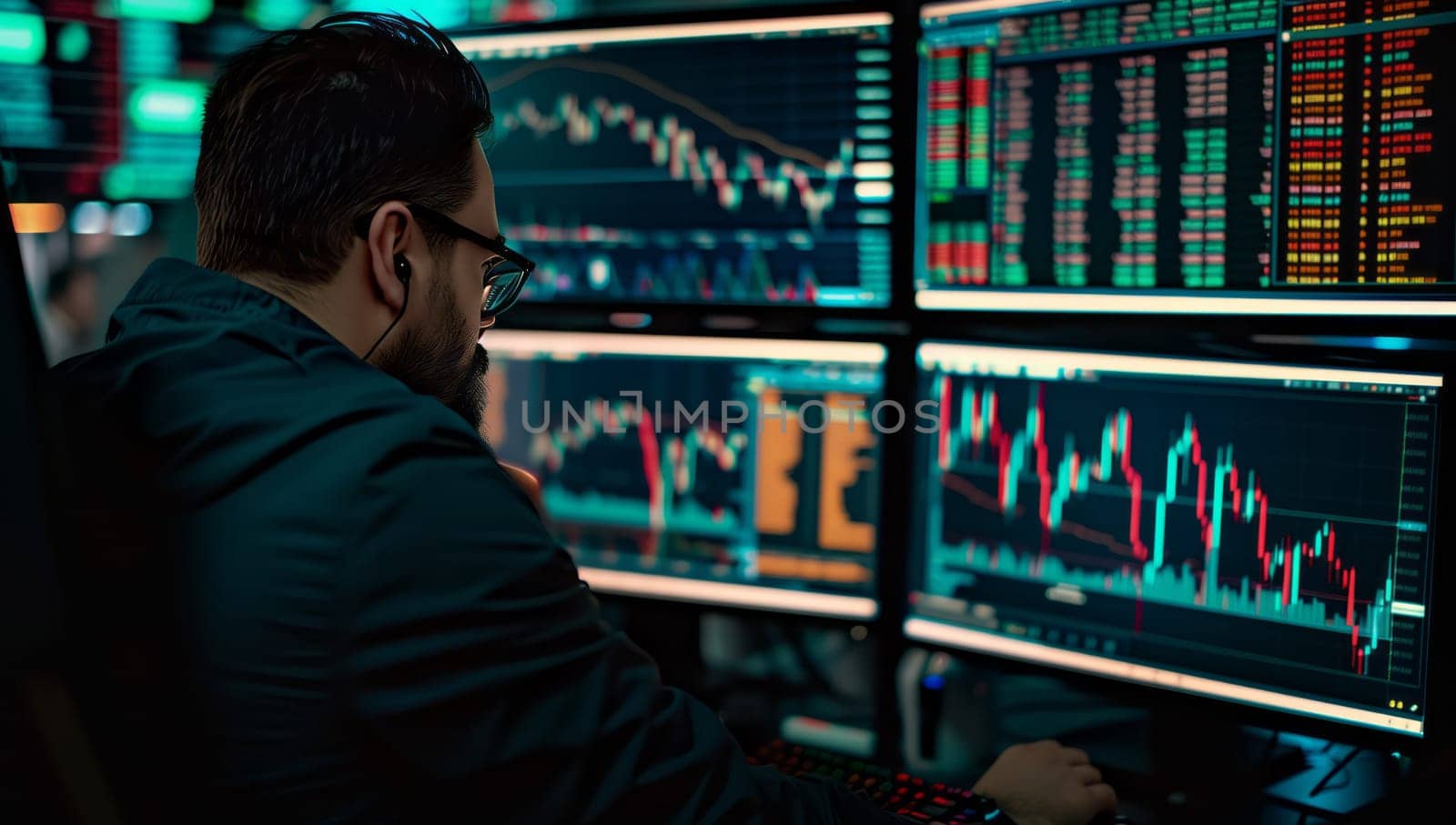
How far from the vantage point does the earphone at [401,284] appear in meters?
0.92

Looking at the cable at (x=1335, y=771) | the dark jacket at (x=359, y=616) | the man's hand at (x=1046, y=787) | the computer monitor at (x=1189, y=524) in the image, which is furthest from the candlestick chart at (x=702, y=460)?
the dark jacket at (x=359, y=616)

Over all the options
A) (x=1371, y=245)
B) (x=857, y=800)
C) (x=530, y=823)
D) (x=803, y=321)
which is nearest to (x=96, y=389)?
(x=530, y=823)

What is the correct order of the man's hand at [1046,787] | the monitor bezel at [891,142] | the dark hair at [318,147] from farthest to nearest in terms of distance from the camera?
the monitor bezel at [891,142]
the man's hand at [1046,787]
the dark hair at [318,147]

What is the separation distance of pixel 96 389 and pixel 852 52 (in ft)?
3.12

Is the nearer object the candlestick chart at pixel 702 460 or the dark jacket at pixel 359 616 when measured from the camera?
the dark jacket at pixel 359 616

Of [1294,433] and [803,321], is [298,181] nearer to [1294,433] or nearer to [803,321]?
[803,321]

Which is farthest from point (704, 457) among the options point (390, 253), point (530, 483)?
point (390, 253)

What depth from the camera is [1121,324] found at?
3.96ft

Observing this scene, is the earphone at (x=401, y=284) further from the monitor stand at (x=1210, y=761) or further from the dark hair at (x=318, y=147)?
the monitor stand at (x=1210, y=761)

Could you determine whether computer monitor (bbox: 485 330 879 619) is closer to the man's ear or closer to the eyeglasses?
the eyeglasses

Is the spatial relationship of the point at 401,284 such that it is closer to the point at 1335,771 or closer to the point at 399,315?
the point at 399,315

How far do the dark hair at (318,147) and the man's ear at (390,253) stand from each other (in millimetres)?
14

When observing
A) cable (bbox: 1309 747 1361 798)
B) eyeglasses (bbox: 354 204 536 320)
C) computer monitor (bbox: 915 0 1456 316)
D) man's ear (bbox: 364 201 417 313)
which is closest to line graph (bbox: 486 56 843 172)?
computer monitor (bbox: 915 0 1456 316)

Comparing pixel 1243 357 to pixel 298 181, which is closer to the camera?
pixel 298 181
